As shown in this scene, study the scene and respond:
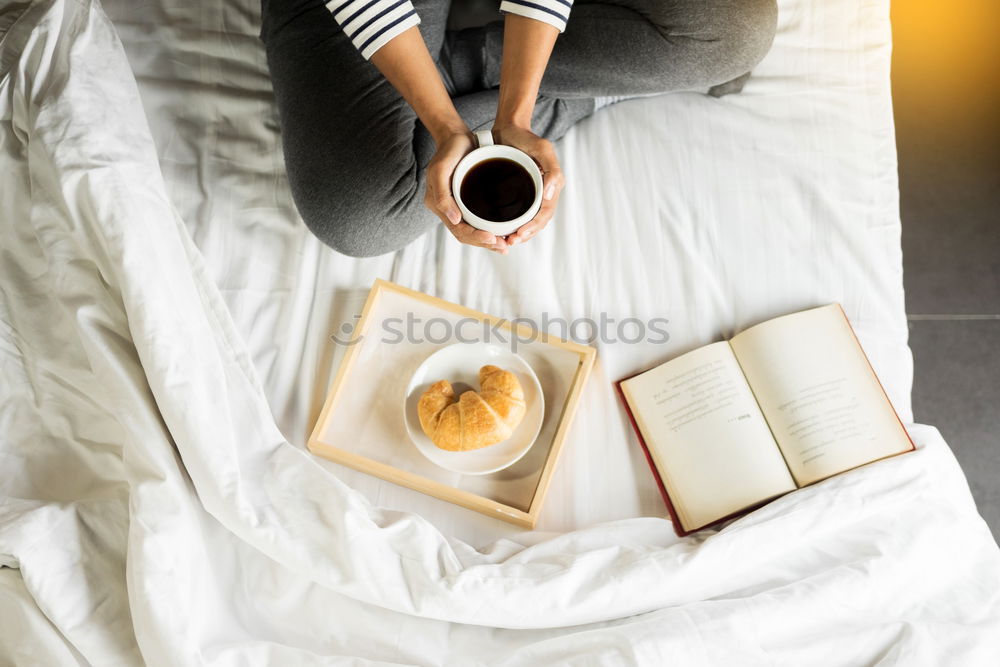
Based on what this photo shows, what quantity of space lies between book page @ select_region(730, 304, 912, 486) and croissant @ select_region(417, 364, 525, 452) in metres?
0.30

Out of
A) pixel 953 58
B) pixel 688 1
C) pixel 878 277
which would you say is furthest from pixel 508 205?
pixel 953 58

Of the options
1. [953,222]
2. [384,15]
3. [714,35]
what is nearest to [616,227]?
[714,35]

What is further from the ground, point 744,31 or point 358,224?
point 744,31

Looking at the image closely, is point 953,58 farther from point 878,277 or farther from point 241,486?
point 241,486

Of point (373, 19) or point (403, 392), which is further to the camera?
point (403, 392)

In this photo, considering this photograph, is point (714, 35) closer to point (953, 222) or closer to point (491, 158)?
point (491, 158)

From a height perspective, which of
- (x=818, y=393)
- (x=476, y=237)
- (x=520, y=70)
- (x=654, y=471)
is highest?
(x=520, y=70)

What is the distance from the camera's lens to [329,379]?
907mm

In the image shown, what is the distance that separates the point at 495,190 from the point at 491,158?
0.03 metres

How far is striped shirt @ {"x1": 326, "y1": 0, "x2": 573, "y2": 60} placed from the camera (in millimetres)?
732

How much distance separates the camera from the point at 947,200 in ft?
3.92

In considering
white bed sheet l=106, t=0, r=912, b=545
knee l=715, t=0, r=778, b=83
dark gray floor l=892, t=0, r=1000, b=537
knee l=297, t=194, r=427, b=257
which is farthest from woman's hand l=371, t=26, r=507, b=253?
dark gray floor l=892, t=0, r=1000, b=537

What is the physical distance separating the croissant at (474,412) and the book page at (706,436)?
6.1 inches

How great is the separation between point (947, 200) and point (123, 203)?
3.98ft
